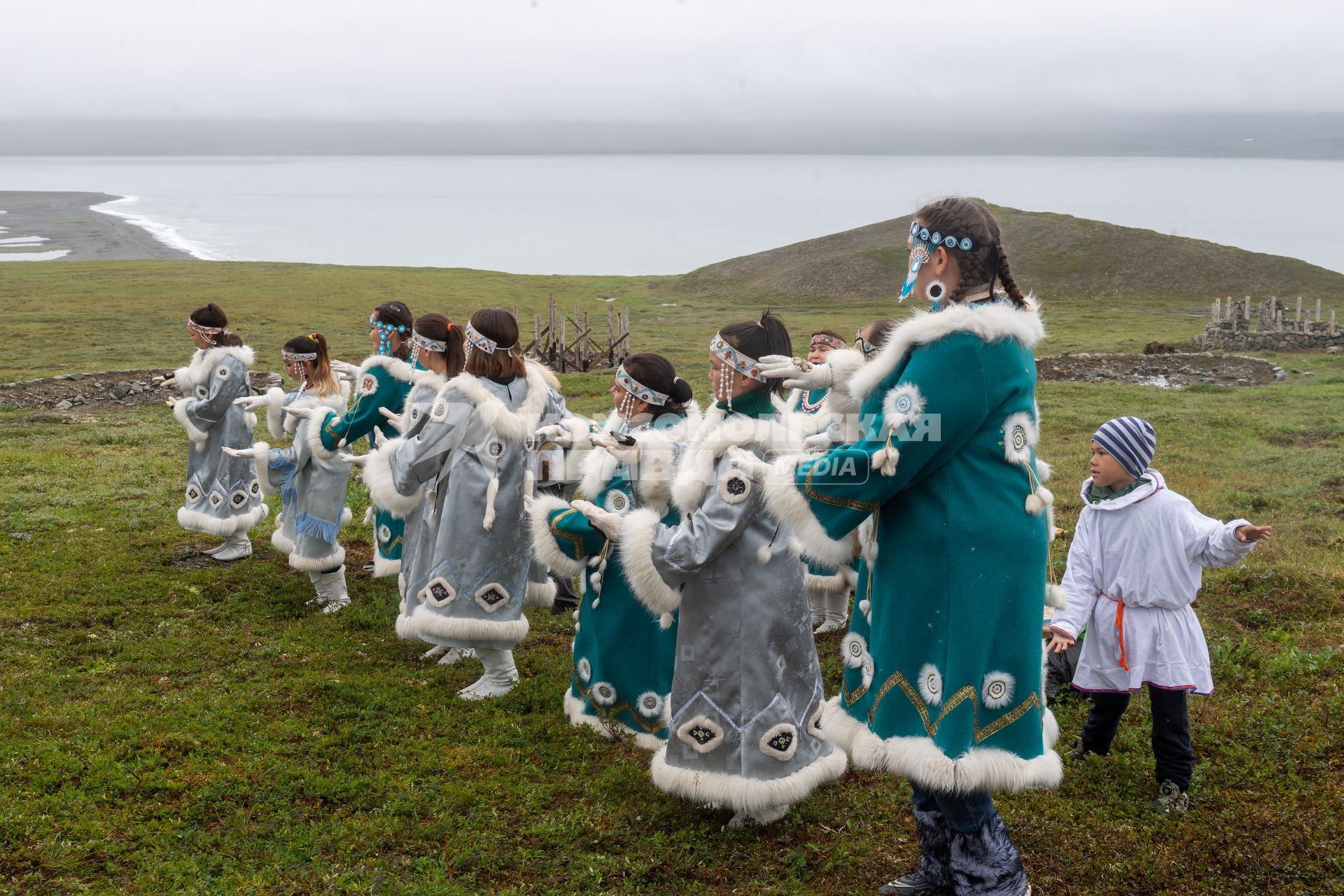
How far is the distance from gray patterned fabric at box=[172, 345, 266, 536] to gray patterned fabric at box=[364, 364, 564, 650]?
362cm

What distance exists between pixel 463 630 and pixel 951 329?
4.26m

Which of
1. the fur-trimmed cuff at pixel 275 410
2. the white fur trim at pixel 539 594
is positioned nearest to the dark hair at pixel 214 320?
the fur-trimmed cuff at pixel 275 410

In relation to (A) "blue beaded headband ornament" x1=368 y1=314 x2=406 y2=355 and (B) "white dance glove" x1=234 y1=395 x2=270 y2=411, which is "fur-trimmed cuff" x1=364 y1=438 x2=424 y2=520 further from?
(B) "white dance glove" x1=234 y1=395 x2=270 y2=411

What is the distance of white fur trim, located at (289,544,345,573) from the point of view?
875 centimetres

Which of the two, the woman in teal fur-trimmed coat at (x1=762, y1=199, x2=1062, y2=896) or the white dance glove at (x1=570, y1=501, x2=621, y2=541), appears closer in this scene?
the woman in teal fur-trimmed coat at (x1=762, y1=199, x2=1062, y2=896)

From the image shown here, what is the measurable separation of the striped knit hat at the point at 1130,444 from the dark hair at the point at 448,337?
13.8 ft

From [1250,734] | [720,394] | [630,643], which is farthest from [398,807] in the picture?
[1250,734]

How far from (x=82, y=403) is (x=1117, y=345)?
1170 inches

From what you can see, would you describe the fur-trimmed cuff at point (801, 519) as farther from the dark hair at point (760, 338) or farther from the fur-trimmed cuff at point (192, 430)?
the fur-trimmed cuff at point (192, 430)

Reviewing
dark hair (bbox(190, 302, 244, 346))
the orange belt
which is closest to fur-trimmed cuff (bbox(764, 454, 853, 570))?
the orange belt

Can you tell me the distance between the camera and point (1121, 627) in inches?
210

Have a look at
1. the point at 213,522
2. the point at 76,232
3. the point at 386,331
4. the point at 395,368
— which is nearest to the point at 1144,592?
the point at 395,368

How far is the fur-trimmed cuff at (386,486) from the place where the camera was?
7379 millimetres

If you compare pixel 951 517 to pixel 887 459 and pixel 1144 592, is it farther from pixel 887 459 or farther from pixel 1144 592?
pixel 1144 592
